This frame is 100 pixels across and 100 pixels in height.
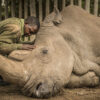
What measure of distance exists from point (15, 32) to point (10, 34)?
79 mm

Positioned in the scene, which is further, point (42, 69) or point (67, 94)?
point (67, 94)

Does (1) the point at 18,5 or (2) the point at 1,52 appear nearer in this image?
(2) the point at 1,52

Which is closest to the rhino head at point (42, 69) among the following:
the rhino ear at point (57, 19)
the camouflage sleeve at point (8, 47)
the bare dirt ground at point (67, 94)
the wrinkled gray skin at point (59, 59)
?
the wrinkled gray skin at point (59, 59)

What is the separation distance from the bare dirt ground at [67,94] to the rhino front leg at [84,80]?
87mm

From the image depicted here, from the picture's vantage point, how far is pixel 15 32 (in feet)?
13.1

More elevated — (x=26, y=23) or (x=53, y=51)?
(x=26, y=23)

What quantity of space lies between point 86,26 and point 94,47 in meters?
0.44

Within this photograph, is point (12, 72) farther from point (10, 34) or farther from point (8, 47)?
point (10, 34)

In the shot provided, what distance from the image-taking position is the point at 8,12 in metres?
7.10

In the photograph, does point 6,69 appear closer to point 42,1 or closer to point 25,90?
point 25,90

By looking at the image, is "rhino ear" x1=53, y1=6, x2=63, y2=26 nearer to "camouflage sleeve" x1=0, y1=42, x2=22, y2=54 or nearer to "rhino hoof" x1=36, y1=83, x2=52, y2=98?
"camouflage sleeve" x1=0, y1=42, x2=22, y2=54

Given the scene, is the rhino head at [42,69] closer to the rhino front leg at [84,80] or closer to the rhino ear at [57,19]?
the rhino front leg at [84,80]

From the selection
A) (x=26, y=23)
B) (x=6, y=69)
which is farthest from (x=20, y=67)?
(x=26, y=23)

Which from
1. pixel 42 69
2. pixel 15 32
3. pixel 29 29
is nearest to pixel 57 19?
pixel 29 29
